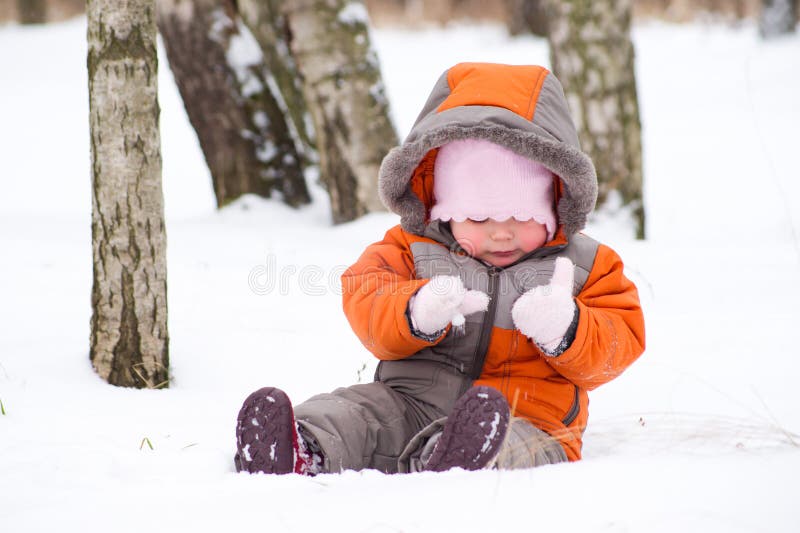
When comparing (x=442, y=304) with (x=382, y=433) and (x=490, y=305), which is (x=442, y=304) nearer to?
(x=490, y=305)

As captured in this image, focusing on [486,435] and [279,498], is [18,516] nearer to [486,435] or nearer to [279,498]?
[279,498]

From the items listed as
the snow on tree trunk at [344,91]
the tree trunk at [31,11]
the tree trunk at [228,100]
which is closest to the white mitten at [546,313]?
the snow on tree trunk at [344,91]

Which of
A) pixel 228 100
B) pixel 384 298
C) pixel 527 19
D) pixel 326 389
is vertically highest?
pixel 527 19

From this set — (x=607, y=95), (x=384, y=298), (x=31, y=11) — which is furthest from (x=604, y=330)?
(x=31, y=11)

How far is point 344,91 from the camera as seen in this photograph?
4.85m

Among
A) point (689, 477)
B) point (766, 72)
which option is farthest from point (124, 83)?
point (766, 72)

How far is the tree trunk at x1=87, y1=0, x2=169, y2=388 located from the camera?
2572mm

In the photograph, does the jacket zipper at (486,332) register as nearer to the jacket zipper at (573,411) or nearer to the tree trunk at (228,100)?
the jacket zipper at (573,411)

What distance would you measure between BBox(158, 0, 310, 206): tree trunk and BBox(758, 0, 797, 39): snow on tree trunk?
11.6m

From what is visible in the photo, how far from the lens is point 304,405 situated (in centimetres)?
217

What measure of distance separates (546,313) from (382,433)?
23.4 inches

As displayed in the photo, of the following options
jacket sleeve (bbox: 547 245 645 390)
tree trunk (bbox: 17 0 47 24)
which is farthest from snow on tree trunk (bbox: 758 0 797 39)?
tree trunk (bbox: 17 0 47 24)

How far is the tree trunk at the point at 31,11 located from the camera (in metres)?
18.4

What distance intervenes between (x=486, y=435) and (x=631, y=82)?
3828mm
